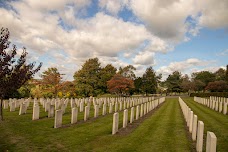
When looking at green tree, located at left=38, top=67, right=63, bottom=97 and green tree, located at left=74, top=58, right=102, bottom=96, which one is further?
green tree, located at left=74, top=58, right=102, bottom=96

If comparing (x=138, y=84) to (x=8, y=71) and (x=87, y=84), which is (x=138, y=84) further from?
(x=8, y=71)

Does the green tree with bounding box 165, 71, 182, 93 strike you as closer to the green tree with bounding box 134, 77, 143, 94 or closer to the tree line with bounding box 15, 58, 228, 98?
the tree line with bounding box 15, 58, 228, 98

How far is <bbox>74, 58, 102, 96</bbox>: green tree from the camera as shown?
44.9 meters

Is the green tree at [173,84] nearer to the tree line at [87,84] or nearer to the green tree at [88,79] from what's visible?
the tree line at [87,84]

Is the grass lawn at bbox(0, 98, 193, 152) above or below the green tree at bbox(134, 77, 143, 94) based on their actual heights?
below

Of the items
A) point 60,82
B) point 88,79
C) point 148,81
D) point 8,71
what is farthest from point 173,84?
point 8,71

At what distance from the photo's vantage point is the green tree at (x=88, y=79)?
44906 millimetres

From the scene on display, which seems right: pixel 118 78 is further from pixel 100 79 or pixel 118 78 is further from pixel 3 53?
pixel 3 53

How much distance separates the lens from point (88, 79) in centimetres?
4644

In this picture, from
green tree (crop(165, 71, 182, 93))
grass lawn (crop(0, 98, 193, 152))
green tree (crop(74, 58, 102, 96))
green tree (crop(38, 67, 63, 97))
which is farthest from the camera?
green tree (crop(165, 71, 182, 93))

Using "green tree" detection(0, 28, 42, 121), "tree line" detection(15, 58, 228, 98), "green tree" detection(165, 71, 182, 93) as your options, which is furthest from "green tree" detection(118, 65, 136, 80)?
"green tree" detection(0, 28, 42, 121)

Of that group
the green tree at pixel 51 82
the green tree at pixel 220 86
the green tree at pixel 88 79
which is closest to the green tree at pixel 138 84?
the green tree at pixel 88 79

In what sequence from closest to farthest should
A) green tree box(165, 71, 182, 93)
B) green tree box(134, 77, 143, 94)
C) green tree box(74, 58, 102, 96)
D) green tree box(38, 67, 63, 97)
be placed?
green tree box(38, 67, 63, 97)
green tree box(74, 58, 102, 96)
green tree box(134, 77, 143, 94)
green tree box(165, 71, 182, 93)

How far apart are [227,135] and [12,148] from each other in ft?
31.4
